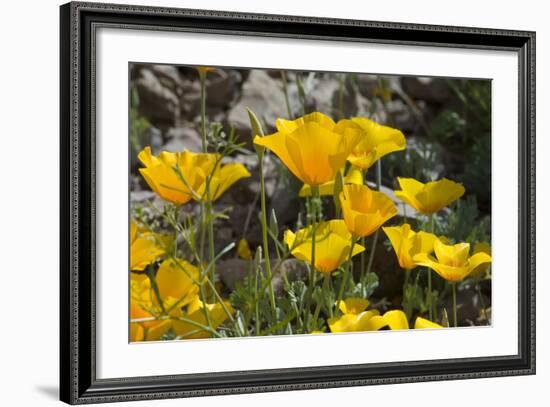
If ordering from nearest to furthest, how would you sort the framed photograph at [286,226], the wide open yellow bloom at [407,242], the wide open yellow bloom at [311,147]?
the framed photograph at [286,226], the wide open yellow bloom at [311,147], the wide open yellow bloom at [407,242]

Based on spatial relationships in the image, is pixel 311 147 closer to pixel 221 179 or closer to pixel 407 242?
pixel 221 179

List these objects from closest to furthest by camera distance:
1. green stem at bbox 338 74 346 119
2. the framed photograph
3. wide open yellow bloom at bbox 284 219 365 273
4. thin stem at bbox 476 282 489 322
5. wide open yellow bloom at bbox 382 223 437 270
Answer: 1. the framed photograph
2. wide open yellow bloom at bbox 284 219 365 273
3. wide open yellow bloom at bbox 382 223 437 270
4. thin stem at bbox 476 282 489 322
5. green stem at bbox 338 74 346 119

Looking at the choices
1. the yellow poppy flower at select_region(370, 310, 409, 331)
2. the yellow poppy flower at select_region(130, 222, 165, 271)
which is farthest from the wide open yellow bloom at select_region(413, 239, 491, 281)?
the yellow poppy flower at select_region(130, 222, 165, 271)

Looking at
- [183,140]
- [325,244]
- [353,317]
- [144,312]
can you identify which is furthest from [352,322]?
[183,140]

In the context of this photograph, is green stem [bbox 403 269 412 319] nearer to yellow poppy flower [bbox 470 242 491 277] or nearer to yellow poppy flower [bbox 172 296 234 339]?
yellow poppy flower [bbox 470 242 491 277]

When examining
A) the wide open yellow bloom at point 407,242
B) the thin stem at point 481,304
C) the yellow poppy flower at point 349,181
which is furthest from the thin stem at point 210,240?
the thin stem at point 481,304

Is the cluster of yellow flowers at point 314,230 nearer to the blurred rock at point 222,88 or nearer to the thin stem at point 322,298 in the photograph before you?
the thin stem at point 322,298

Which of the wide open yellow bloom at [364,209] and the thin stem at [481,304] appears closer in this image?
the wide open yellow bloom at [364,209]
